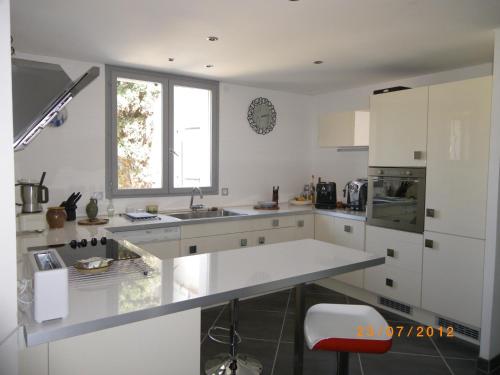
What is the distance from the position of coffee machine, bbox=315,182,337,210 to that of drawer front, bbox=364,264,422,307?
0.98 metres

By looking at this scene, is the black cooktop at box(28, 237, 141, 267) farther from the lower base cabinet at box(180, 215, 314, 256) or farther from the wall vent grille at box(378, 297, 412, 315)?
the wall vent grille at box(378, 297, 412, 315)

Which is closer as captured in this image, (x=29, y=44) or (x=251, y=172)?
(x=29, y=44)

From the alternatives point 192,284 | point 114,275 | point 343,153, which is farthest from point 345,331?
point 343,153

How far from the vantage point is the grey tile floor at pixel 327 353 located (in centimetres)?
266

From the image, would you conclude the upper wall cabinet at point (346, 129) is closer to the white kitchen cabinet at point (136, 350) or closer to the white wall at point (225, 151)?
the white wall at point (225, 151)

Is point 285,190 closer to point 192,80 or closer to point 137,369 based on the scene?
point 192,80

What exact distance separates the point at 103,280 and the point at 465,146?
2718mm

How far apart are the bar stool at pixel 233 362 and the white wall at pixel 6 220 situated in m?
1.39

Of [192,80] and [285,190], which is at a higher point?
[192,80]

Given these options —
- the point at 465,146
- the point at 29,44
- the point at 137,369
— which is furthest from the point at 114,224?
the point at 465,146

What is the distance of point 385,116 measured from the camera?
3.50m

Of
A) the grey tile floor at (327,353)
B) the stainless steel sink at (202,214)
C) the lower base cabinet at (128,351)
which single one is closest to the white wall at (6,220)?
the lower base cabinet at (128,351)

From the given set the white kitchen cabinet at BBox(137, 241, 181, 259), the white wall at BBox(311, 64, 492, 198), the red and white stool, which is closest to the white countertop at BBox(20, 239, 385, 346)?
the red and white stool

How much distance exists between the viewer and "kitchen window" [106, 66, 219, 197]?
3672mm
